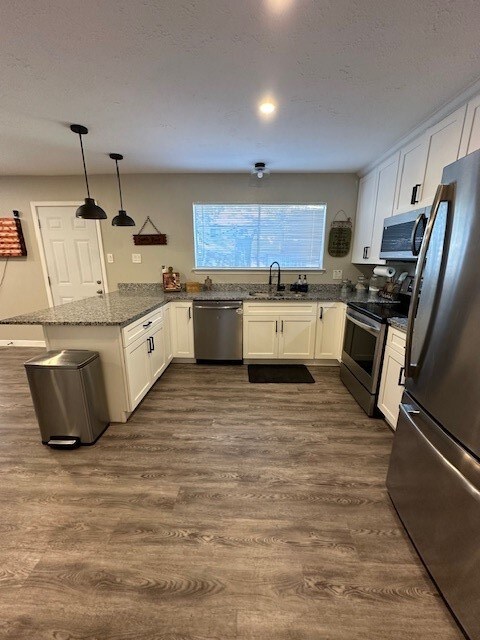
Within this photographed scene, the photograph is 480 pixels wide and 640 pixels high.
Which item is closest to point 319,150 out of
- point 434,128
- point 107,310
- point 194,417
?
point 434,128

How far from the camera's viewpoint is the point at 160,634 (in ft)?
3.29

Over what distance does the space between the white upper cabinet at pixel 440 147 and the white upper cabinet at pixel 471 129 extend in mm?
36

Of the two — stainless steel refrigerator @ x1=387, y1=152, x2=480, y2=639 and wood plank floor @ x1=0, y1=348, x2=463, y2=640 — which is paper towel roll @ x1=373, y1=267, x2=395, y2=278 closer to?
wood plank floor @ x1=0, y1=348, x2=463, y2=640

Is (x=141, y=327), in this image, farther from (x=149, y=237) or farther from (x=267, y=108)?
(x=267, y=108)

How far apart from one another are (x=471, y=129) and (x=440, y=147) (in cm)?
28

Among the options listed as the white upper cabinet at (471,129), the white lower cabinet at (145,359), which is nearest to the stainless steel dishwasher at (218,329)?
the white lower cabinet at (145,359)

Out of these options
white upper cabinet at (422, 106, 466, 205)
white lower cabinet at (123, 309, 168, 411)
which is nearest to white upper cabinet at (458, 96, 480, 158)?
white upper cabinet at (422, 106, 466, 205)

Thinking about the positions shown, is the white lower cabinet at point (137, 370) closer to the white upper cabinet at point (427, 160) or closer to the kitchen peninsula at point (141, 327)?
the kitchen peninsula at point (141, 327)

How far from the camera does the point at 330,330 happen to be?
10.8ft

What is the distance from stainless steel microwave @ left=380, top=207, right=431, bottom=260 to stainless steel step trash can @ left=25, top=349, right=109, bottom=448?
2.69m

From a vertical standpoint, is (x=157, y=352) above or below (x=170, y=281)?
below

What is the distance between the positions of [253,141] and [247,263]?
158 cm

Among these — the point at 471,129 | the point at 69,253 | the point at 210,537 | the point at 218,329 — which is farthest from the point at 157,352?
the point at 471,129

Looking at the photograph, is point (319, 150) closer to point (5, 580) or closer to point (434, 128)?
point (434, 128)
